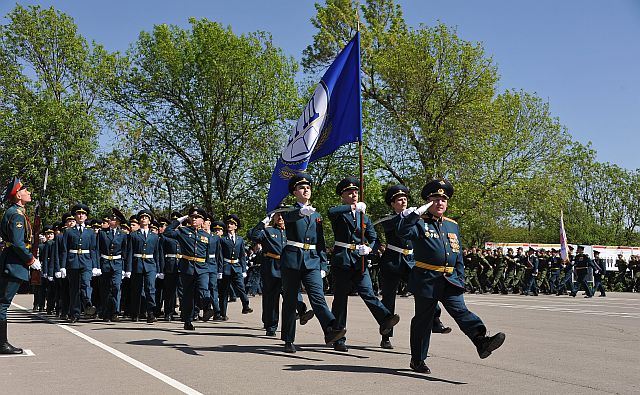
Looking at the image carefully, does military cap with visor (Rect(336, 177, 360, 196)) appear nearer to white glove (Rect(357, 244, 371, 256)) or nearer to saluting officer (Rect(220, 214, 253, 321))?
white glove (Rect(357, 244, 371, 256))

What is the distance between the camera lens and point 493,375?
24.4 feet

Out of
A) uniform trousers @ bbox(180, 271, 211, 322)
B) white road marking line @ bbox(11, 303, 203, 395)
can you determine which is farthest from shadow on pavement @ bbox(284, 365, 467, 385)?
uniform trousers @ bbox(180, 271, 211, 322)

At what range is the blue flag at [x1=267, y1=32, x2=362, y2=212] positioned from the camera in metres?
10.0

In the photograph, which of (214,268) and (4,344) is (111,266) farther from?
(4,344)

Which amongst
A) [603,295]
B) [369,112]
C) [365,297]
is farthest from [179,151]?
[365,297]

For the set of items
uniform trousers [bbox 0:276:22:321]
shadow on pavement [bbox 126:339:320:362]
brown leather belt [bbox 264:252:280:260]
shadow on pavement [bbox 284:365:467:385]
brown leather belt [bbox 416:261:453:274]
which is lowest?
shadow on pavement [bbox 284:365:467:385]

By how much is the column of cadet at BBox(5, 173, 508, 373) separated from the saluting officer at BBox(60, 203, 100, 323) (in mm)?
20

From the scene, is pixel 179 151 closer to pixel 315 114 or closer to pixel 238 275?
pixel 238 275

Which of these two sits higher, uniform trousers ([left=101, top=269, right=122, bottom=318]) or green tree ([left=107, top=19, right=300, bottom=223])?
green tree ([left=107, top=19, right=300, bottom=223])

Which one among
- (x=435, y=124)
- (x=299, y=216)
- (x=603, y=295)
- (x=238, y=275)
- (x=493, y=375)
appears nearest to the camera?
(x=493, y=375)

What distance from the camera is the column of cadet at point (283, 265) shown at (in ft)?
24.4

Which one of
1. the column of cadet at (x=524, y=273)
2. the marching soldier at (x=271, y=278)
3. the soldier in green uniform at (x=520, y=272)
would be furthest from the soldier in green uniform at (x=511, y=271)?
the marching soldier at (x=271, y=278)

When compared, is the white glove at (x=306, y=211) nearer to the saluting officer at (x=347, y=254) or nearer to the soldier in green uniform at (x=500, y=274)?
the saluting officer at (x=347, y=254)

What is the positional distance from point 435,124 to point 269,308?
93.8 ft
